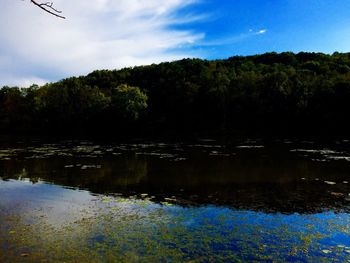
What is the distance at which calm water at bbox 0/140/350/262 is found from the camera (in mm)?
11102

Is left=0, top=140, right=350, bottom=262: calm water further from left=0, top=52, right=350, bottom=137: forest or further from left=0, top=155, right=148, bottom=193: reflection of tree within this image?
left=0, top=52, right=350, bottom=137: forest

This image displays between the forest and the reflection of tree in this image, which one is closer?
the reflection of tree

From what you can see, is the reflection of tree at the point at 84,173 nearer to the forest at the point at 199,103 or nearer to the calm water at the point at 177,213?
the calm water at the point at 177,213

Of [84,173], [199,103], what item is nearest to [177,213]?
[84,173]

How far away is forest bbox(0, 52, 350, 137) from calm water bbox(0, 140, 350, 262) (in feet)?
145

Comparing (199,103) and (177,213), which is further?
(199,103)

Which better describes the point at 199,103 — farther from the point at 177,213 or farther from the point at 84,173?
the point at 177,213

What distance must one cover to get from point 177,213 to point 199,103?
263 ft

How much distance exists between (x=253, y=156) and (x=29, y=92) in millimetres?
93907

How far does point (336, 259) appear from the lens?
10.3 metres

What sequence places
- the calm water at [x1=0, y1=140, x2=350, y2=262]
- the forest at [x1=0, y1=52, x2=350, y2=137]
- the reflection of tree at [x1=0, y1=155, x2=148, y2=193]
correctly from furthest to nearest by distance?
the forest at [x1=0, y1=52, x2=350, y2=137] → the reflection of tree at [x1=0, y1=155, x2=148, y2=193] → the calm water at [x1=0, y1=140, x2=350, y2=262]

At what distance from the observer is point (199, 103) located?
94625mm

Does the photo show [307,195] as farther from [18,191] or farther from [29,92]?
[29,92]

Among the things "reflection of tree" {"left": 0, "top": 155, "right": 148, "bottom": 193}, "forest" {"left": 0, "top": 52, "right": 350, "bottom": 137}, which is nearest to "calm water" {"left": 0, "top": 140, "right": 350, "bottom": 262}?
"reflection of tree" {"left": 0, "top": 155, "right": 148, "bottom": 193}
